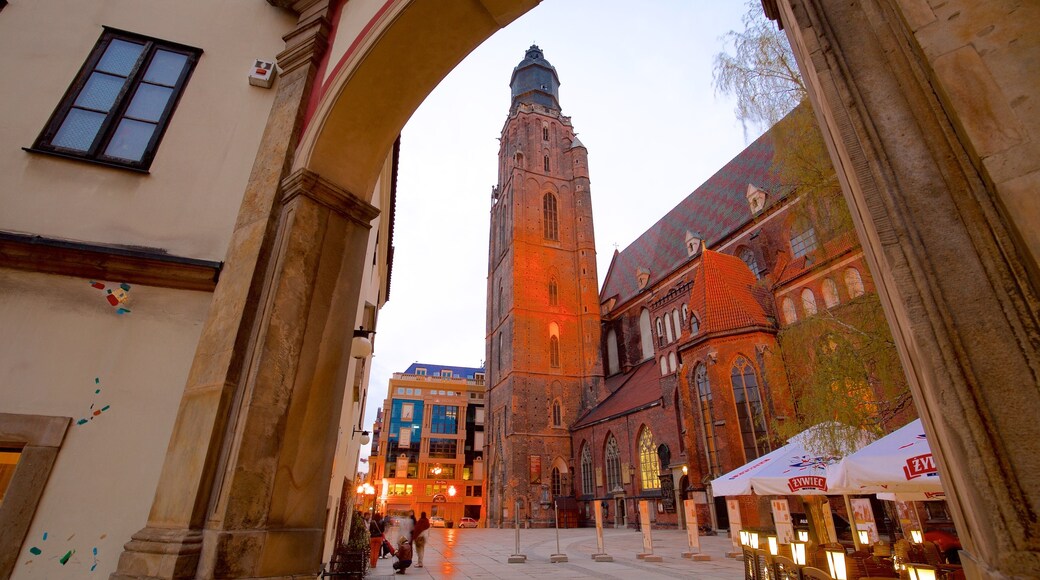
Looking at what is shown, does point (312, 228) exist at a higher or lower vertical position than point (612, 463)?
higher

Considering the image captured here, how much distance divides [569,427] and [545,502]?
201 inches

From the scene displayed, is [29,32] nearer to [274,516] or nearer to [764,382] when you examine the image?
[274,516]

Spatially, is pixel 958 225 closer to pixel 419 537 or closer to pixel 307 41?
pixel 307 41

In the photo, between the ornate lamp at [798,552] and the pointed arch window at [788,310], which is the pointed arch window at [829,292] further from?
the ornate lamp at [798,552]

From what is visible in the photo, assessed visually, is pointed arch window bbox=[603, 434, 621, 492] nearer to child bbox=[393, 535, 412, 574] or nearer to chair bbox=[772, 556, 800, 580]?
child bbox=[393, 535, 412, 574]

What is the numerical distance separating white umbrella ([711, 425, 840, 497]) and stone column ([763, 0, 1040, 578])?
6576 mm

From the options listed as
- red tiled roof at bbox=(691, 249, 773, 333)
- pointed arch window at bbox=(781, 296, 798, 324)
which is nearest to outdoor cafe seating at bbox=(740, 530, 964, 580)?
red tiled roof at bbox=(691, 249, 773, 333)

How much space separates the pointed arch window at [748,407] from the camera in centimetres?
1869

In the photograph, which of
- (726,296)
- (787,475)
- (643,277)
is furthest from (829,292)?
(643,277)

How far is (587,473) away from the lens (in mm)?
29844

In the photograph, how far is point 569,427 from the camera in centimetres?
3206

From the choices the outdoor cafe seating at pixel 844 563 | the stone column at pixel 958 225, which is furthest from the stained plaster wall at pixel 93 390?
the outdoor cafe seating at pixel 844 563

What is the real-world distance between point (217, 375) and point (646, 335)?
30481 millimetres

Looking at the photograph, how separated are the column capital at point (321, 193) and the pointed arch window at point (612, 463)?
2622cm
